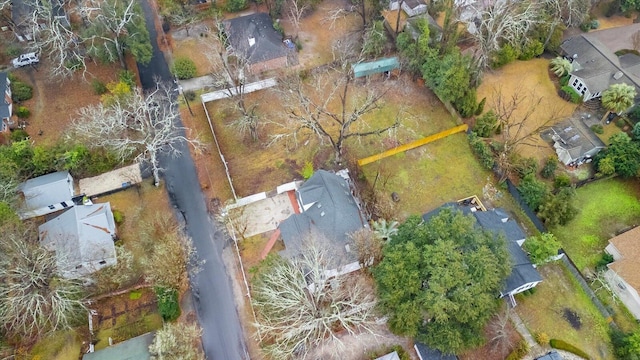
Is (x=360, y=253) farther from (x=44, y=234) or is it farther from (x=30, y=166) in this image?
(x=30, y=166)

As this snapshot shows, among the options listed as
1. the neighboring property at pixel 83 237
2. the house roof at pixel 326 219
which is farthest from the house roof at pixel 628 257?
the neighboring property at pixel 83 237

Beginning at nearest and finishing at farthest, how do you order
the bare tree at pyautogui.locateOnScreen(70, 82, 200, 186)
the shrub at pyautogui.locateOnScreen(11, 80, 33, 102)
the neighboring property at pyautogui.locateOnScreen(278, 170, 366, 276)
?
the neighboring property at pyautogui.locateOnScreen(278, 170, 366, 276)
the bare tree at pyautogui.locateOnScreen(70, 82, 200, 186)
the shrub at pyautogui.locateOnScreen(11, 80, 33, 102)

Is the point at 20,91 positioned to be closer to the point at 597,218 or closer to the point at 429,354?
the point at 429,354

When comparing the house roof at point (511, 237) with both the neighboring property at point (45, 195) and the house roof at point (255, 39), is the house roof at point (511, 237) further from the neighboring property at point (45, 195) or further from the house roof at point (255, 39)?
the neighboring property at point (45, 195)

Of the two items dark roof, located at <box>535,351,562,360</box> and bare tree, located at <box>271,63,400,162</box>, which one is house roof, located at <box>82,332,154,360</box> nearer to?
bare tree, located at <box>271,63,400,162</box>

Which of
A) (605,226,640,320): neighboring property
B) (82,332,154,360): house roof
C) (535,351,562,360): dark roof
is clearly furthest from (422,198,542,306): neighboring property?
(82,332,154,360): house roof

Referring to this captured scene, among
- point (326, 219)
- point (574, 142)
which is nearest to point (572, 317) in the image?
point (574, 142)
